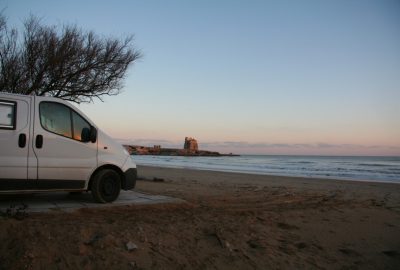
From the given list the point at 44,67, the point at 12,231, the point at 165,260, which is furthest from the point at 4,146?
the point at 44,67

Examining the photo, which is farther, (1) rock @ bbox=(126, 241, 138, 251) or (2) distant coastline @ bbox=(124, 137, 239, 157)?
(2) distant coastline @ bbox=(124, 137, 239, 157)

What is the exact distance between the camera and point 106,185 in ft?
26.5

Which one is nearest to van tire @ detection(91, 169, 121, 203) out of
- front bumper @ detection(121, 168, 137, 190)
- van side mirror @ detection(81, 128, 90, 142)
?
front bumper @ detection(121, 168, 137, 190)

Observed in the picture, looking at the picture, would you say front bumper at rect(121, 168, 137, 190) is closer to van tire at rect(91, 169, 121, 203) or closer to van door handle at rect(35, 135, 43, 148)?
van tire at rect(91, 169, 121, 203)

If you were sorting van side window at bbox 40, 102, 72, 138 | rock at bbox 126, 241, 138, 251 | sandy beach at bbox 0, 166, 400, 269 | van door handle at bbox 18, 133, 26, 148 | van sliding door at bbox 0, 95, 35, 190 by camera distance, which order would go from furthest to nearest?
van side window at bbox 40, 102, 72, 138 < van door handle at bbox 18, 133, 26, 148 < van sliding door at bbox 0, 95, 35, 190 < rock at bbox 126, 241, 138, 251 < sandy beach at bbox 0, 166, 400, 269

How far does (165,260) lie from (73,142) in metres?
3.33

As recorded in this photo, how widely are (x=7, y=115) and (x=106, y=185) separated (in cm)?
232

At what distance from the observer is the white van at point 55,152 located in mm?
6906

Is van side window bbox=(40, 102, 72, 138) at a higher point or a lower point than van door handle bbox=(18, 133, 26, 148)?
higher

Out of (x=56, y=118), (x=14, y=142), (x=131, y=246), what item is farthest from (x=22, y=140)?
(x=131, y=246)

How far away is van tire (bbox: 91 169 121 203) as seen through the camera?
7.89 meters

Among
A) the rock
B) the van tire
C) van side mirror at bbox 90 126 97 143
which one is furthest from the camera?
the van tire

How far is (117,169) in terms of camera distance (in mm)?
8266

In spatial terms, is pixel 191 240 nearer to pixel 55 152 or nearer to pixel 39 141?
pixel 55 152
